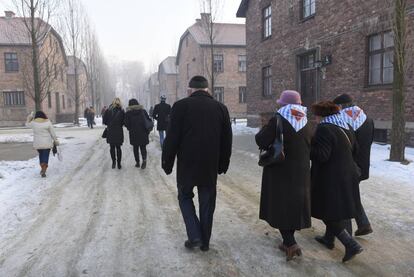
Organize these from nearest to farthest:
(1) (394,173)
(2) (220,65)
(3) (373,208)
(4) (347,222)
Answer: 1. (4) (347,222)
2. (3) (373,208)
3. (1) (394,173)
4. (2) (220,65)

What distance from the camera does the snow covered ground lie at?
359 centimetres

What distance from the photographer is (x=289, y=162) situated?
3582 mm

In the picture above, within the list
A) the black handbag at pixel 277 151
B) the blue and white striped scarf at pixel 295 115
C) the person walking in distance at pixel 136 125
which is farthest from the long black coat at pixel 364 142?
the person walking in distance at pixel 136 125

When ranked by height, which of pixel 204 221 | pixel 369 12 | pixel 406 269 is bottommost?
pixel 406 269

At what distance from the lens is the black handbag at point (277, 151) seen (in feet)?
11.5

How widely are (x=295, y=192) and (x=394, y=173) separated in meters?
5.24

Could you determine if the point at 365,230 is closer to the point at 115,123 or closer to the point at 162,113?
the point at 115,123

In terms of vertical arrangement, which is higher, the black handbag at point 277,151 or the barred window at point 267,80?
the barred window at point 267,80

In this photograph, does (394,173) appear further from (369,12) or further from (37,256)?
(37,256)

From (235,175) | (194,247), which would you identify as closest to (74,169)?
(235,175)

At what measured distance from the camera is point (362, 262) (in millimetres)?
3697

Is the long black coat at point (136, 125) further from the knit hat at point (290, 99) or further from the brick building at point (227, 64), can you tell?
the brick building at point (227, 64)

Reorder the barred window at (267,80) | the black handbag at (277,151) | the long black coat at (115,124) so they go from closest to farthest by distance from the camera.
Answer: the black handbag at (277,151)
the long black coat at (115,124)
the barred window at (267,80)

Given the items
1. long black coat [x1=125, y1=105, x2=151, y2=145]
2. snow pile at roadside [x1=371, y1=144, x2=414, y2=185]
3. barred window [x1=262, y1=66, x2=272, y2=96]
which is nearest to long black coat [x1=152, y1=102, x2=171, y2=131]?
long black coat [x1=125, y1=105, x2=151, y2=145]
